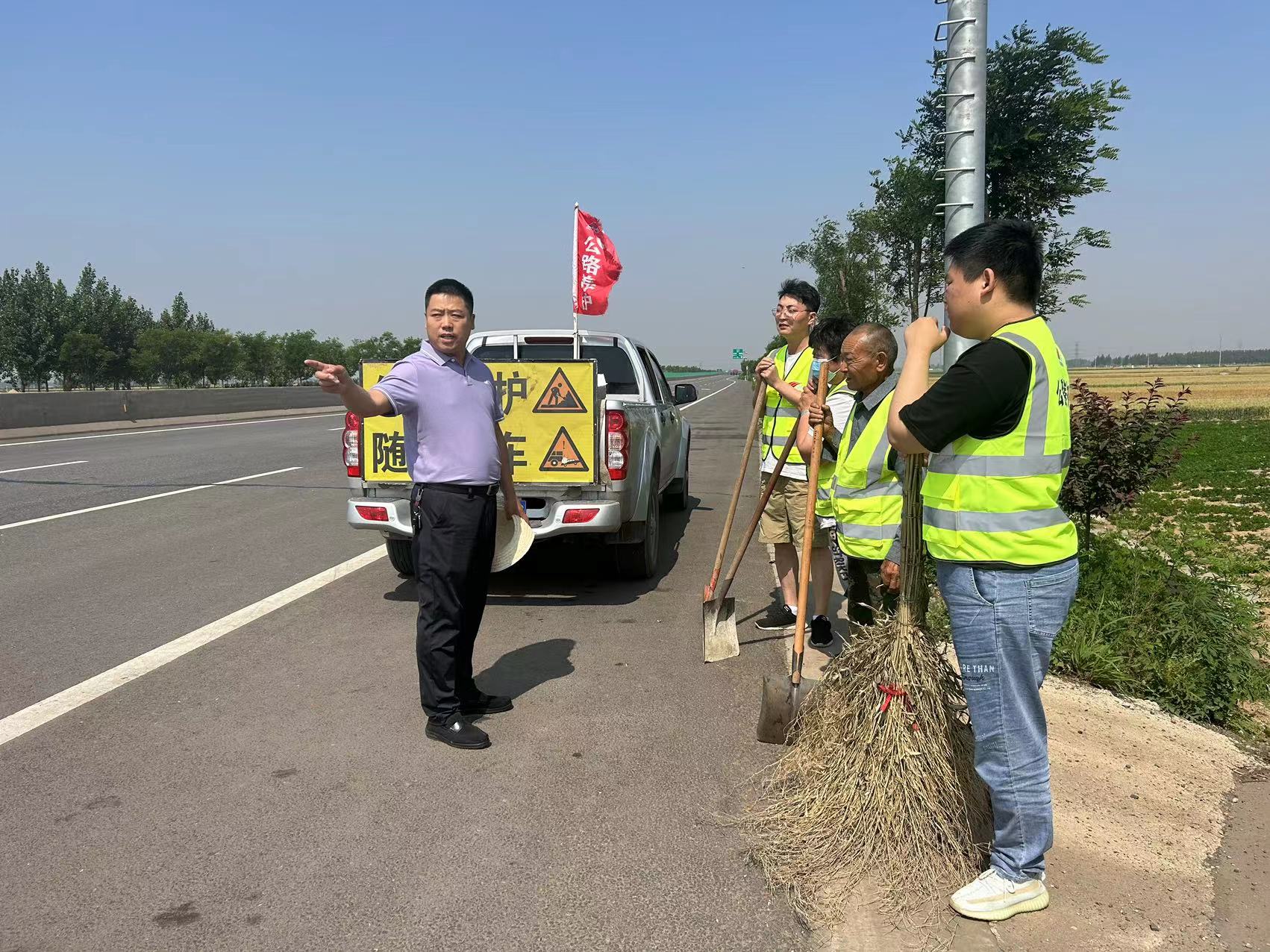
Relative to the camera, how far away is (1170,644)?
185 inches

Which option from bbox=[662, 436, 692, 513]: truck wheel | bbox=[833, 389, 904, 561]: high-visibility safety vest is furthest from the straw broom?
bbox=[662, 436, 692, 513]: truck wheel

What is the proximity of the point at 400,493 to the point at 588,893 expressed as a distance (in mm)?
3885

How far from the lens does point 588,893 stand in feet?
9.50

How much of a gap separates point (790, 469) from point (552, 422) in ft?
5.69

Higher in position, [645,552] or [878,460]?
[878,460]

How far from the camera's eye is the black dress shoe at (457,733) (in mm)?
4012

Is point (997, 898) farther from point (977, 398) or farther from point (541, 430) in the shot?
point (541, 430)

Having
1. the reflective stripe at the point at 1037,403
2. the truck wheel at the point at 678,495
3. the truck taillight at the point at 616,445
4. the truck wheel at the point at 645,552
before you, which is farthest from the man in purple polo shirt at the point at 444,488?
the truck wheel at the point at 678,495

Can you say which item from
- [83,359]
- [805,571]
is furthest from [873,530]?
[83,359]

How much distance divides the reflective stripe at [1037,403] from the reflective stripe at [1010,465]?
0.02 meters

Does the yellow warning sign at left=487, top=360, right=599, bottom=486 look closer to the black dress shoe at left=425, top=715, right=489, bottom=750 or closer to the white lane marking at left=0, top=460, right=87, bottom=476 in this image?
the black dress shoe at left=425, top=715, right=489, bottom=750

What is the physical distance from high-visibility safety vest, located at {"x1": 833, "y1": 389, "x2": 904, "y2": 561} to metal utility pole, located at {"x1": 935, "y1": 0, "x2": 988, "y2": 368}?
1.49 m

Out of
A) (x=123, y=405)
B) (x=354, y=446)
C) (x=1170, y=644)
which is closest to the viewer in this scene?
(x=1170, y=644)

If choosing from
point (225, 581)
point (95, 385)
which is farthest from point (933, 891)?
point (95, 385)
